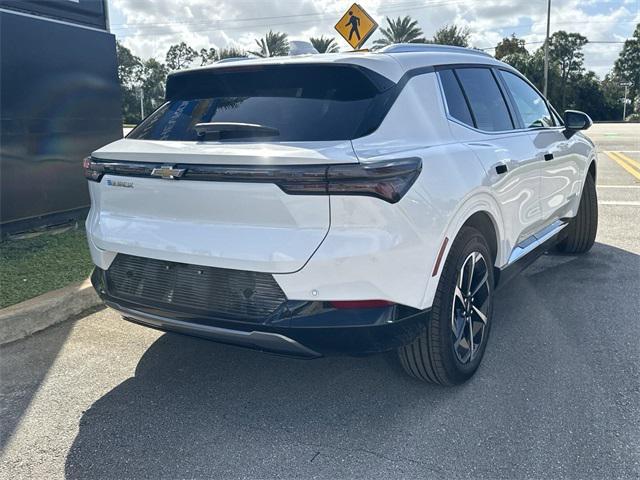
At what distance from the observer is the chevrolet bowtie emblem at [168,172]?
2.71 meters

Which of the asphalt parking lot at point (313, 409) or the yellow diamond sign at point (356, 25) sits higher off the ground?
the yellow diamond sign at point (356, 25)

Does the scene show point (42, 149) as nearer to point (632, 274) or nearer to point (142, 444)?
point (142, 444)

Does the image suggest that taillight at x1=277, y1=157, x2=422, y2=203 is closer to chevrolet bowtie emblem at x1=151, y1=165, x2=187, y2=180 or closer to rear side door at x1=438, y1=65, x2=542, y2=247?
chevrolet bowtie emblem at x1=151, y1=165, x2=187, y2=180

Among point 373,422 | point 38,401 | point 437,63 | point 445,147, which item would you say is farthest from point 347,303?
point 38,401

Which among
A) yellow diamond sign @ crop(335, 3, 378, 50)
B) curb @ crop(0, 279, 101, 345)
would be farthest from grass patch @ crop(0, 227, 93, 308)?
yellow diamond sign @ crop(335, 3, 378, 50)

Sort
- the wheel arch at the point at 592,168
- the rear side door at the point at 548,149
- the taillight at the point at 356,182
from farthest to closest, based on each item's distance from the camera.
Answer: the wheel arch at the point at 592,168 < the rear side door at the point at 548,149 < the taillight at the point at 356,182

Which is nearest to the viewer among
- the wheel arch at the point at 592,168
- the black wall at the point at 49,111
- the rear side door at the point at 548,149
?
the rear side door at the point at 548,149

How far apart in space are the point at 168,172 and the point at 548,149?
2996mm

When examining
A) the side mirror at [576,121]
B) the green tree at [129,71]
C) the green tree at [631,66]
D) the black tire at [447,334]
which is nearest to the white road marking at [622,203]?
the side mirror at [576,121]

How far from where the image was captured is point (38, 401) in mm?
3189

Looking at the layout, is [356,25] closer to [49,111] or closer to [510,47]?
[49,111]

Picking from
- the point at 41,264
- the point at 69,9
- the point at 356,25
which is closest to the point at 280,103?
the point at 41,264

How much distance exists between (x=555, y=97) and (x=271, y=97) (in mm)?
58705

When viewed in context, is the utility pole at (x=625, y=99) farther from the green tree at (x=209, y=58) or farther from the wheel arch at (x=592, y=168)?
the wheel arch at (x=592, y=168)
